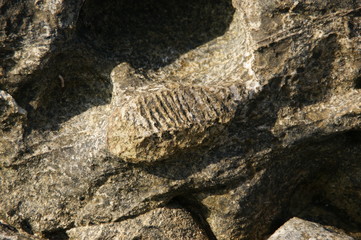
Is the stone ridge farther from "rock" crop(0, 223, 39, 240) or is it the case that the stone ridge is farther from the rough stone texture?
"rock" crop(0, 223, 39, 240)

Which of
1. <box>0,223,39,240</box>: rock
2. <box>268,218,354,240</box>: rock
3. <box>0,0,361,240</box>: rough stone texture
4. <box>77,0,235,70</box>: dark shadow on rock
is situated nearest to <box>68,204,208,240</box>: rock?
<box>0,0,361,240</box>: rough stone texture

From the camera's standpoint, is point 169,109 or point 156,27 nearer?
point 169,109

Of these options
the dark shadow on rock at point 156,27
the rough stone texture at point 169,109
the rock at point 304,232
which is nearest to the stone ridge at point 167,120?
the rough stone texture at point 169,109

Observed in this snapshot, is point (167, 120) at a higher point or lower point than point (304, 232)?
higher

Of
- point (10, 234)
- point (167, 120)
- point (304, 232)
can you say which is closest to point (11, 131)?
point (10, 234)

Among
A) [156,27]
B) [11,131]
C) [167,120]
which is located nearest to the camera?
[167,120]

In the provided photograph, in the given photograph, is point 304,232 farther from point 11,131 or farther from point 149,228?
point 11,131

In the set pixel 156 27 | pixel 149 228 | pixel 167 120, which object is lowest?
pixel 149 228

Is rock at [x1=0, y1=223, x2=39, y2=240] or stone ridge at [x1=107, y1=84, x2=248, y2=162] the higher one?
stone ridge at [x1=107, y1=84, x2=248, y2=162]

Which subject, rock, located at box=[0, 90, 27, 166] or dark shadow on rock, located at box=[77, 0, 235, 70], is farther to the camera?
dark shadow on rock, located at box=[77, 0, 235, 70]
